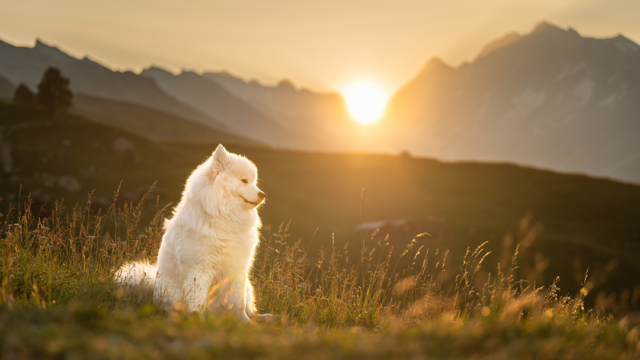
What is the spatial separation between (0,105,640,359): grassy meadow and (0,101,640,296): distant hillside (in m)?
0.32

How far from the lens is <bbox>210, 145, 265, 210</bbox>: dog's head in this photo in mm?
5855

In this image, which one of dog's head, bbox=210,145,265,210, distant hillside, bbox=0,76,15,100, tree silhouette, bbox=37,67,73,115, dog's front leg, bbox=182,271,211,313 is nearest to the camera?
dog's front leg, bbox=182,271,211,313

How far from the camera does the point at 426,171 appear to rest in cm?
6994

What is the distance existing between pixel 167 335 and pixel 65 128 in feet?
215

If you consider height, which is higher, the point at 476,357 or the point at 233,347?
the point at 476,357

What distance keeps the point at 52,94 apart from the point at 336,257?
230 feet

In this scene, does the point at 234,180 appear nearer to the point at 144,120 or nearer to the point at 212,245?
the point at 212,245

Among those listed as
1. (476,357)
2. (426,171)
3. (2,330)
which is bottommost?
(2,330)

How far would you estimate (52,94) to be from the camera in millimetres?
61562

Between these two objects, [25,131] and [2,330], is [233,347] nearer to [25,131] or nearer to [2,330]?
[2,330]

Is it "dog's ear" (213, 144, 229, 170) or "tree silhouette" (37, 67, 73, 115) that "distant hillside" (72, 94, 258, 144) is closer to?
"tree silhouette" (37, 67, 73, 115)

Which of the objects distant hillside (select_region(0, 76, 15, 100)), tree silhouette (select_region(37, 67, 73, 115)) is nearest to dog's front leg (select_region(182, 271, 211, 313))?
tree silhouette (select_region(37, 67, 73, 115))

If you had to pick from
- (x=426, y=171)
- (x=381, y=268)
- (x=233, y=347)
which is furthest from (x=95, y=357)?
(x=426, y=171)

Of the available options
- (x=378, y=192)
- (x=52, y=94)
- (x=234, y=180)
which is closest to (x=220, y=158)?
(x=234, y=180)
